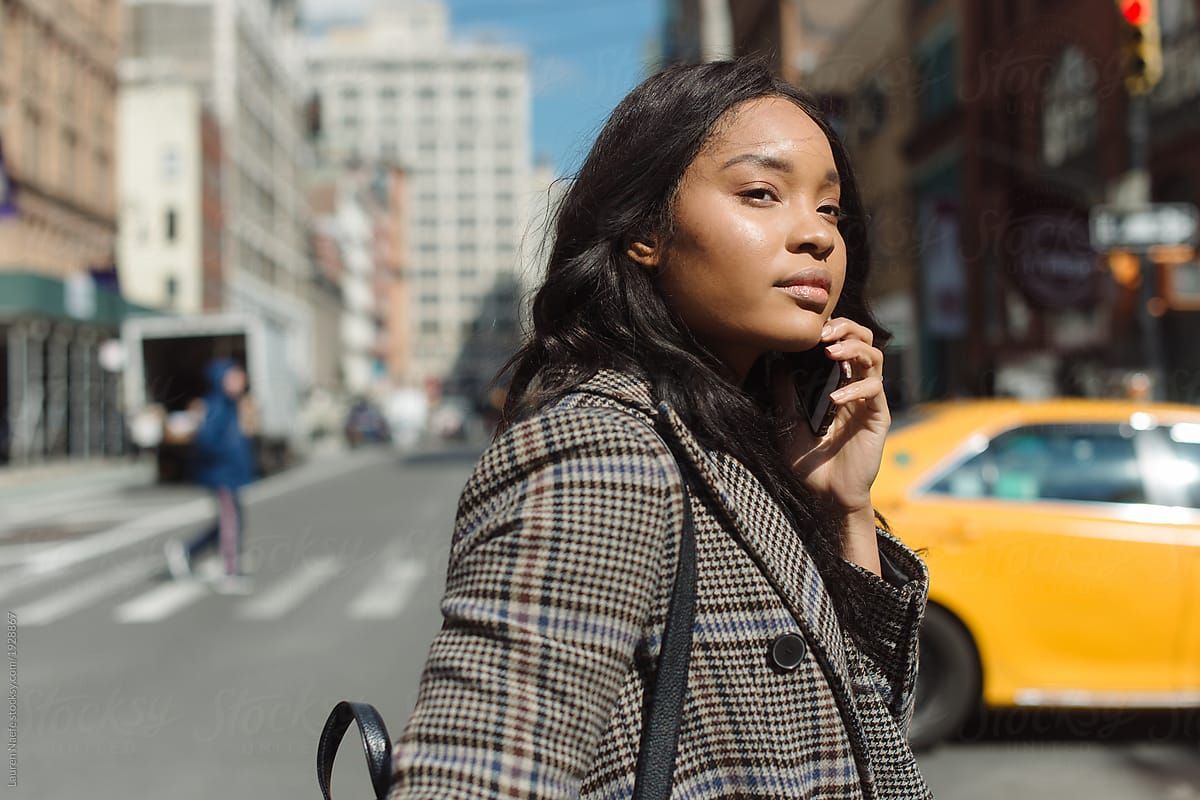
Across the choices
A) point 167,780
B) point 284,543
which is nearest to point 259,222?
point 284,543

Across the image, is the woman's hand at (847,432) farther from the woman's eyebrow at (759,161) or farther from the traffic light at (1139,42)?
the traffic light at (1139,42)

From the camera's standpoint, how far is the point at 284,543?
48.9ft

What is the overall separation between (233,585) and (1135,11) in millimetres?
8729

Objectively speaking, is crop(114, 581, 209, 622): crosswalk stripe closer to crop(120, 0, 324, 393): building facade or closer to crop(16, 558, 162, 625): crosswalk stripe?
crop(16, 558, 162, 625): crosswalk stripe

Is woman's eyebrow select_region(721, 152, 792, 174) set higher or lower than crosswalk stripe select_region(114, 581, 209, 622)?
higher

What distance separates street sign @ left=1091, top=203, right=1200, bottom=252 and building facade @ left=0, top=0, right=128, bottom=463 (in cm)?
2686

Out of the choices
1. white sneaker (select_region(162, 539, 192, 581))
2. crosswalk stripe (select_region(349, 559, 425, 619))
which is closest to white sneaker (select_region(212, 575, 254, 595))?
white sneaker (select_region(162, 539, 192, 581))

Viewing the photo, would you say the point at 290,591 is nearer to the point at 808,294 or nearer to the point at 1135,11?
the point at 1135,11

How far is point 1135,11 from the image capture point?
375 inches

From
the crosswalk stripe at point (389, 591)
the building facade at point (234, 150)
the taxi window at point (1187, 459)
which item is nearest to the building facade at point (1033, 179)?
the taxi window at point (1187, 459)

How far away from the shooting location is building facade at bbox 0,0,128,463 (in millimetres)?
32375

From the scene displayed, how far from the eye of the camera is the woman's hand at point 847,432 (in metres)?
1.73

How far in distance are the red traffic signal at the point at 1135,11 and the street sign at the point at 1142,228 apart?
1.50 metres

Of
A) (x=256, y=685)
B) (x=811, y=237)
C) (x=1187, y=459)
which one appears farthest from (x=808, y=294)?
(x=256, y=685)
